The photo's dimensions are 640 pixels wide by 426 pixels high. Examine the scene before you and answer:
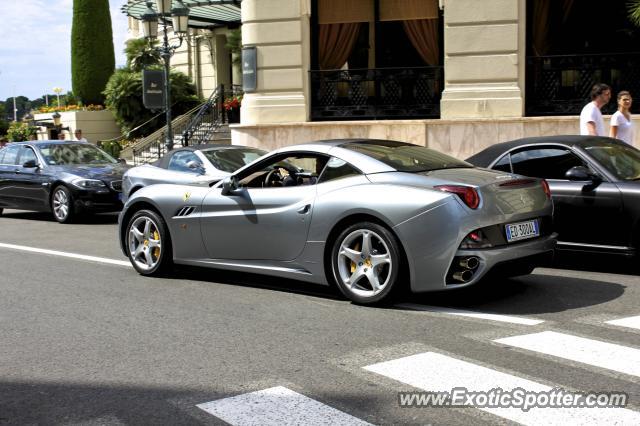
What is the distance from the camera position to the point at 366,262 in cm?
680

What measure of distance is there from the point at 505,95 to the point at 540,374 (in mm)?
13505

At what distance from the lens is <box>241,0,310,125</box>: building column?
19.6 m

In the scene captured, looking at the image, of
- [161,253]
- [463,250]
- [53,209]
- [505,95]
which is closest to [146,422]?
[463,250]

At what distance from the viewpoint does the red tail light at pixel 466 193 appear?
6.51 m

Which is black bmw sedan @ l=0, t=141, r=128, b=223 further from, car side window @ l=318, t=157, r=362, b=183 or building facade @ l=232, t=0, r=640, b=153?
car side window @ l=318, t=157, r=362, b=183

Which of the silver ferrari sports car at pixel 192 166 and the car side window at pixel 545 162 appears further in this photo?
the silver ferrari sports car at pixel 192 166

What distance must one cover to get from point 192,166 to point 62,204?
3.94 m

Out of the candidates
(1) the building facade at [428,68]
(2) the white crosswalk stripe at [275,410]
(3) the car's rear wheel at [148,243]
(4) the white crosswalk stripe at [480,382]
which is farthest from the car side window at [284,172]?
(1) the building facade at [428,68]

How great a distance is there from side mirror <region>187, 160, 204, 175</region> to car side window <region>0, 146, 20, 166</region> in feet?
19.1

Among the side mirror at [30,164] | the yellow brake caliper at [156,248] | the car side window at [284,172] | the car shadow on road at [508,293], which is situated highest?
the car side window at [284,172]

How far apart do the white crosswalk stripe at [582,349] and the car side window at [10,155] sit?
13.6 meters

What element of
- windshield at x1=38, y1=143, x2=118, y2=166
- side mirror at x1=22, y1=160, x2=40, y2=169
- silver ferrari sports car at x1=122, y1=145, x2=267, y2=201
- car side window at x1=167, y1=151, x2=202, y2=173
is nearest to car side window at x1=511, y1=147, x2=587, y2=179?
silver ferrari sports car at x1=122, y1=145, x2=267, y2=201

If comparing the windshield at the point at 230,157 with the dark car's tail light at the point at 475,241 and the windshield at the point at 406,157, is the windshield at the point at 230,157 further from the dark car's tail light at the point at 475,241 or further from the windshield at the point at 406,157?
the dark car's tail light at the point at 475,241

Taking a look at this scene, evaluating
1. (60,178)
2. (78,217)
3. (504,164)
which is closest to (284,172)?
(504,164)
